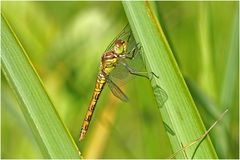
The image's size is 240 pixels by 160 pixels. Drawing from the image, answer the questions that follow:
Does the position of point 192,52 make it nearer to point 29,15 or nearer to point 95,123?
point 95,123

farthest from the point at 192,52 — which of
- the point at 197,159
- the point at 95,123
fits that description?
the point at 197,159

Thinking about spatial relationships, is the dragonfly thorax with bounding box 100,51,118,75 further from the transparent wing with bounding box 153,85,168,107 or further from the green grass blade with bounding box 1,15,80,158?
the green grass blade with bounding box 1,15,80,158

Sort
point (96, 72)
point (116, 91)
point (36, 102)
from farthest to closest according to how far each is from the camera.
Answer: point (96, 72)
point (116, 91)
point (36, 102)

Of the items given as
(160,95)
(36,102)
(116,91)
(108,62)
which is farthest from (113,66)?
(36,102)

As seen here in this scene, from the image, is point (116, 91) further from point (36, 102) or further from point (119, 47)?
point (36, 102)

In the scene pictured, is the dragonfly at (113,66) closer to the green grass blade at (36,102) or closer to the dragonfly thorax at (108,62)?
the dragonfly thorax at (108,62)

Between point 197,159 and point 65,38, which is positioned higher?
point 65,38
